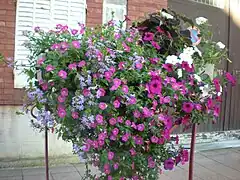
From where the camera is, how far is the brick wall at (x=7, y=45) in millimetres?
4215

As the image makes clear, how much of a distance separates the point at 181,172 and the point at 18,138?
2249mm

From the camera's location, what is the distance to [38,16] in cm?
434

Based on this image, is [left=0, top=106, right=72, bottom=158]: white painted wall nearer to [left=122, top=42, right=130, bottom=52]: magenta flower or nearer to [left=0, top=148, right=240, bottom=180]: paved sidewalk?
[left=0, top=148, right=240, bottom=180]: paved sidewalk

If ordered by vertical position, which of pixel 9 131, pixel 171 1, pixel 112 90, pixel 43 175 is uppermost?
pixel 171 1

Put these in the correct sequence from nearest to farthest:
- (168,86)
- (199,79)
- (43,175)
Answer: (168,86) → (199,79) → (43,175)

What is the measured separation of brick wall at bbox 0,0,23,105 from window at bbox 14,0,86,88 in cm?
6

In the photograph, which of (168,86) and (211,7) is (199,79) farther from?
(211,7)

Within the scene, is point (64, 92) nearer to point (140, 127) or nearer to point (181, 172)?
point (140, 127)

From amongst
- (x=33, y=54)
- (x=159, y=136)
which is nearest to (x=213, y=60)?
(x=159, y=136)

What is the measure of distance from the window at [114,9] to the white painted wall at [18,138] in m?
1.79

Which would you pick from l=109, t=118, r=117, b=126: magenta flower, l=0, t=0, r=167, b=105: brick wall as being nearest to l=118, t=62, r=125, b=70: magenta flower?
l=109, t=118, r=117, b=126: magenta flower

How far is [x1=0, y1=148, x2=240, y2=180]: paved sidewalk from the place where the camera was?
4.17 metres

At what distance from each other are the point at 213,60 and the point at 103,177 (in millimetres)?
1135

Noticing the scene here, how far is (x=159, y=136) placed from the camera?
207 centimetres
